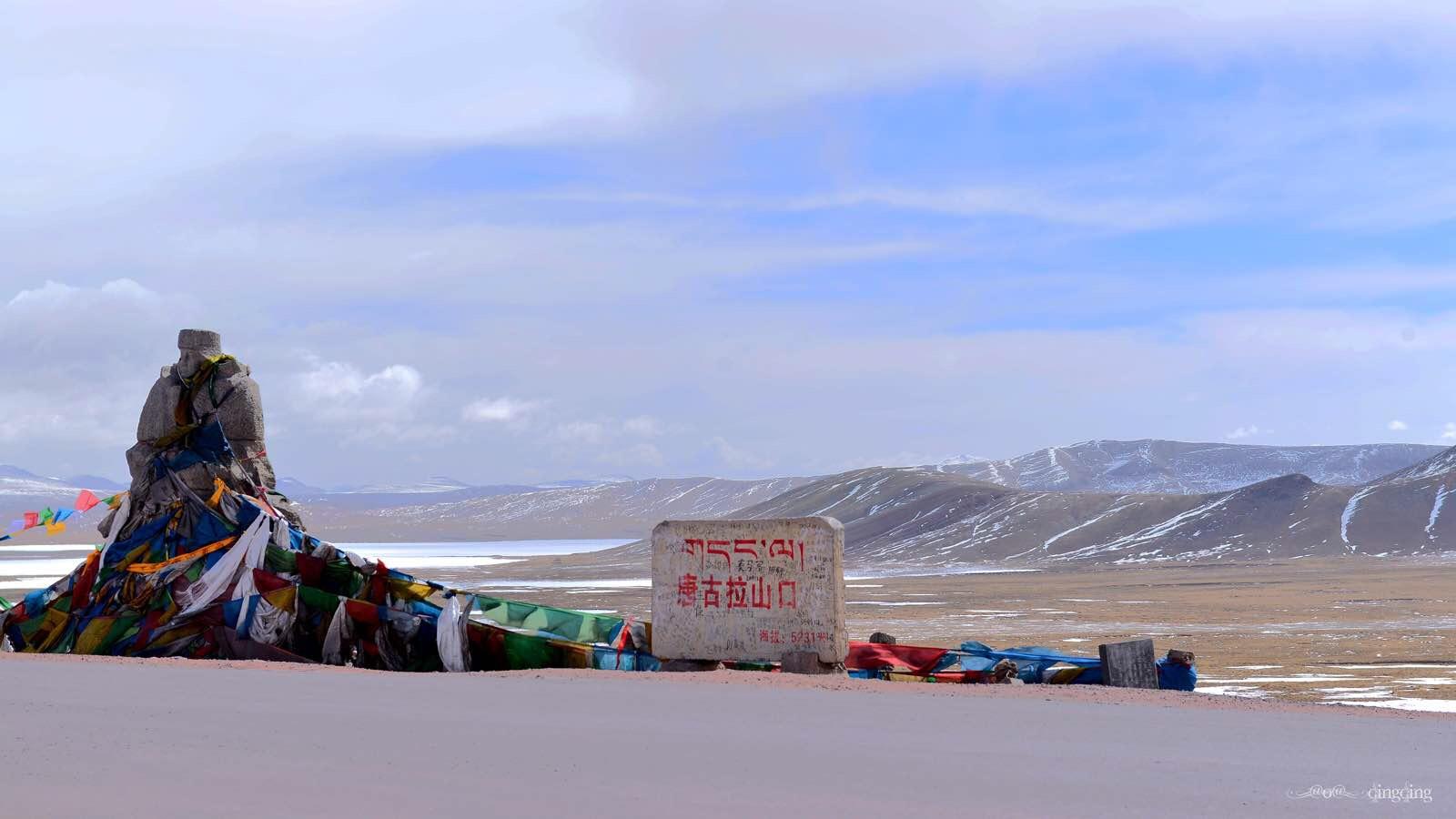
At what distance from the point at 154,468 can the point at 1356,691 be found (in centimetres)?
1510

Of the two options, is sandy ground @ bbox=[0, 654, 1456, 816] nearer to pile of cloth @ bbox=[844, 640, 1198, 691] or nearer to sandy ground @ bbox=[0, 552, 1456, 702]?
pile of cloth @ bbox=[844, 640, 1198, 691]

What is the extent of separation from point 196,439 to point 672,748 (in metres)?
9.26

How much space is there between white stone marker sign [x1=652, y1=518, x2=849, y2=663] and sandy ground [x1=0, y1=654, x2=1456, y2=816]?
1.12 meters

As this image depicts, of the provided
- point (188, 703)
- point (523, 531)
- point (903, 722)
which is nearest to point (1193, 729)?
point (903, 722)

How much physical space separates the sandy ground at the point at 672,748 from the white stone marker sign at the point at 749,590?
3.69 feet

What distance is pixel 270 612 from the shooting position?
14961mm

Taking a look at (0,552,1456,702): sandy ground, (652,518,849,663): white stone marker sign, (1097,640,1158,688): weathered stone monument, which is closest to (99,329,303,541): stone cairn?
(652,518,849,663): white stone marker sign

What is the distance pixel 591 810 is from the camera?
23.0 feet

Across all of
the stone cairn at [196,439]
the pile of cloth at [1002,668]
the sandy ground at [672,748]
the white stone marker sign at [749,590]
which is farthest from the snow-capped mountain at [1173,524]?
the sandy ground at [672,748]

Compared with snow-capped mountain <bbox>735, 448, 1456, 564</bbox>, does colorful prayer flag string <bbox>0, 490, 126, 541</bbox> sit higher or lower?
lower

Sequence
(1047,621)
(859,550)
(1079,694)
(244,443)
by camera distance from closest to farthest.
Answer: (1079,694), (244,443), (1047,621), (859,550)

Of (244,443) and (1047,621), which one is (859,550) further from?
(244,443)

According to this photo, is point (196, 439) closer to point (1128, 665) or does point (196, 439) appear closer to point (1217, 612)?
point (1128, 665)

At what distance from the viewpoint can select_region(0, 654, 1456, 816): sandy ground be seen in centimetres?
725
